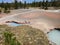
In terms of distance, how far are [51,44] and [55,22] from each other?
12280 mm

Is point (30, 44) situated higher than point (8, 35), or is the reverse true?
point (8, 35)

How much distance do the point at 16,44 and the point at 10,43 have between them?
0.40 metres

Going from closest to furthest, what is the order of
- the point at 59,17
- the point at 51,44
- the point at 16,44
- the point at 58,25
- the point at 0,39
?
the point at 16,44, the point at 0,39, the point at 51,44, the point at 58,25, the point at 59,17

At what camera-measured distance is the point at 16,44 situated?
11961mm

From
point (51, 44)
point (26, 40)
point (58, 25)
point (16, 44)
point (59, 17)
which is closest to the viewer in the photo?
point (16, 44)

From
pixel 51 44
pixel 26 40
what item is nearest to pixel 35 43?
pixel 26 40

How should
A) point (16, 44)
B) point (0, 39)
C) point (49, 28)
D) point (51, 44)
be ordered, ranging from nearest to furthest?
point (16, 44) → point (0, 39) → point (51, 44) → point (49, 28)

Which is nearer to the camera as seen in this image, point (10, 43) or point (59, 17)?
point (10, 43)

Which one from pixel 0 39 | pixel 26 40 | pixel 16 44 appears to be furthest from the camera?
pixel 26 40

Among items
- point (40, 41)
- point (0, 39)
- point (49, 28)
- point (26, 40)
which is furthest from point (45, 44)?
point (49, 28)

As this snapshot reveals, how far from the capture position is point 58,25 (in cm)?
2881

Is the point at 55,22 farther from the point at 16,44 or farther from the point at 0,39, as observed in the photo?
the point at 16,44

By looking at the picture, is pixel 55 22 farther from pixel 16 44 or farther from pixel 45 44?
pixel 16 44

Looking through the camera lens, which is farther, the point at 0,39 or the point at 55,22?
the point at 55,22
